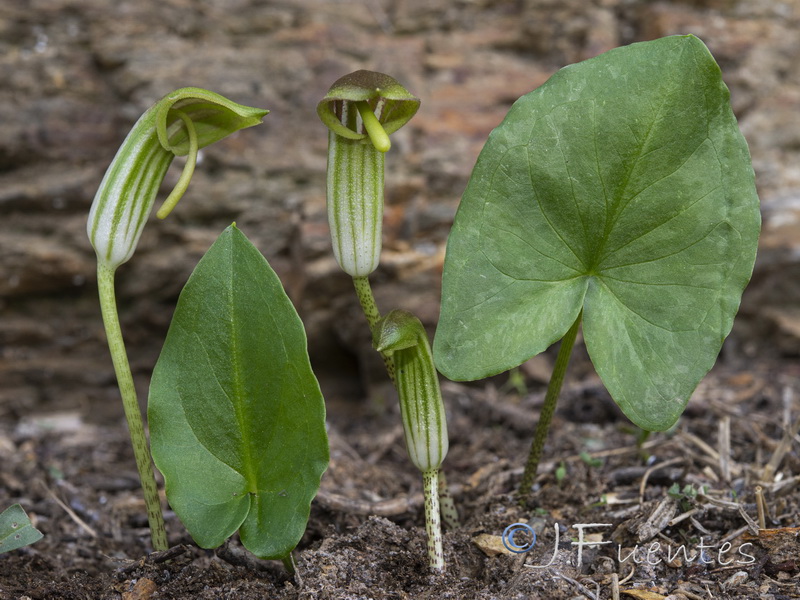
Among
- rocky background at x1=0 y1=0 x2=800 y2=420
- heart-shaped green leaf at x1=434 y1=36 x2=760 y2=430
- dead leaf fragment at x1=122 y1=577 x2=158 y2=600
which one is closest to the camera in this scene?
heart-shaped green leaf at x1=434 y1=36 x2=760 y2=430

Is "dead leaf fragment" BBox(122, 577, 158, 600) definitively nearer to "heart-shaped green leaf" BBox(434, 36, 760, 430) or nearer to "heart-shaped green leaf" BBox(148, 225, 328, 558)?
"heart-shaped green leaf" BBox(148, 225, 328, 558)

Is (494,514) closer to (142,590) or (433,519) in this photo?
(433,519)

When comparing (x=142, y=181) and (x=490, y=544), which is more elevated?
(x=142, y=181)

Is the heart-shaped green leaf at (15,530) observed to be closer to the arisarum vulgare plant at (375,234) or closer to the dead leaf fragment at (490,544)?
the arisarum vulgare plant at (375,234)

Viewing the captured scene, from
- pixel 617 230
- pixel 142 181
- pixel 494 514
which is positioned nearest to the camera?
pixel 617 230

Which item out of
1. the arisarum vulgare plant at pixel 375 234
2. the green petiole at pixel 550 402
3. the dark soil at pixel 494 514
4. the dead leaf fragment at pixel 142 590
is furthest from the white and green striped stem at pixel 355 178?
the dead leaf fragment at pixel 142 590

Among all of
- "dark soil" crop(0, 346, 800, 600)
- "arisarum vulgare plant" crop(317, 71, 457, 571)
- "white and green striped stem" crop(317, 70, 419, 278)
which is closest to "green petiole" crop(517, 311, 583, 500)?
"dark soil" crop(0, 346, 800, 600)

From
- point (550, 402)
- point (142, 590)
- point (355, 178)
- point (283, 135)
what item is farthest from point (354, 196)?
point (283, 135)
